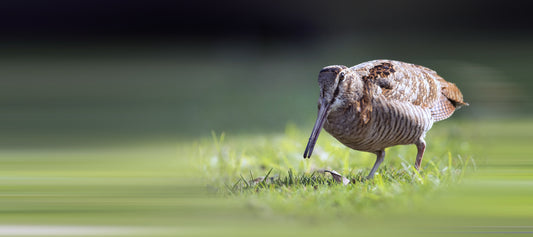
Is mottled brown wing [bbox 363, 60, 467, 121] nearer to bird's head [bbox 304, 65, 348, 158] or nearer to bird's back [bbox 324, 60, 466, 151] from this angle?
bird's back [bbox 324, 60, 466, 151]

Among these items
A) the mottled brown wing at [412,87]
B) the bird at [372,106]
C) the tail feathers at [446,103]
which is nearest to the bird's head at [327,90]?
the bird at [372,106]

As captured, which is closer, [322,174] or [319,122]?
[319,122]

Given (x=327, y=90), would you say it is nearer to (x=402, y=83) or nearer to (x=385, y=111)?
(x=385, y=111)

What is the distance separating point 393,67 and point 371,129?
22.7 inches

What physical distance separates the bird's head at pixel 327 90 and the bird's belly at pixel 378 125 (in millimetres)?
112

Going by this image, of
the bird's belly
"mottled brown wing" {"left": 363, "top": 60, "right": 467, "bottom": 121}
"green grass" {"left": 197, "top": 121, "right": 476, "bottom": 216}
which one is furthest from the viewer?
"mottled brown wing" {"left": 363, "top": 60, "right": 467, "bottom": 121}

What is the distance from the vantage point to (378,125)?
4102mm

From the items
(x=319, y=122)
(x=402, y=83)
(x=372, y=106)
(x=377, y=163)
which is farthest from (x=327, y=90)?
(x=377, y=163)

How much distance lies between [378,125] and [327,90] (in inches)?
18.0

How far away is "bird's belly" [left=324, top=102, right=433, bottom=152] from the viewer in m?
4.09

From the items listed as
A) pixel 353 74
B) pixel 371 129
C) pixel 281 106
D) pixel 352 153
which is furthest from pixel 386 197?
pixel 281 106

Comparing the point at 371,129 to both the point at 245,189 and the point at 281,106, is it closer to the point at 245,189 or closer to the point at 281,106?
the point at 245,189

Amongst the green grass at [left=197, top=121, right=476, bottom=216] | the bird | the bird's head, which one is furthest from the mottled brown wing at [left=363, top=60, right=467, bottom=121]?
the green grass at [left=197, top=121, right=476, bottom=216]

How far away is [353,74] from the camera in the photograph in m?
4.10
